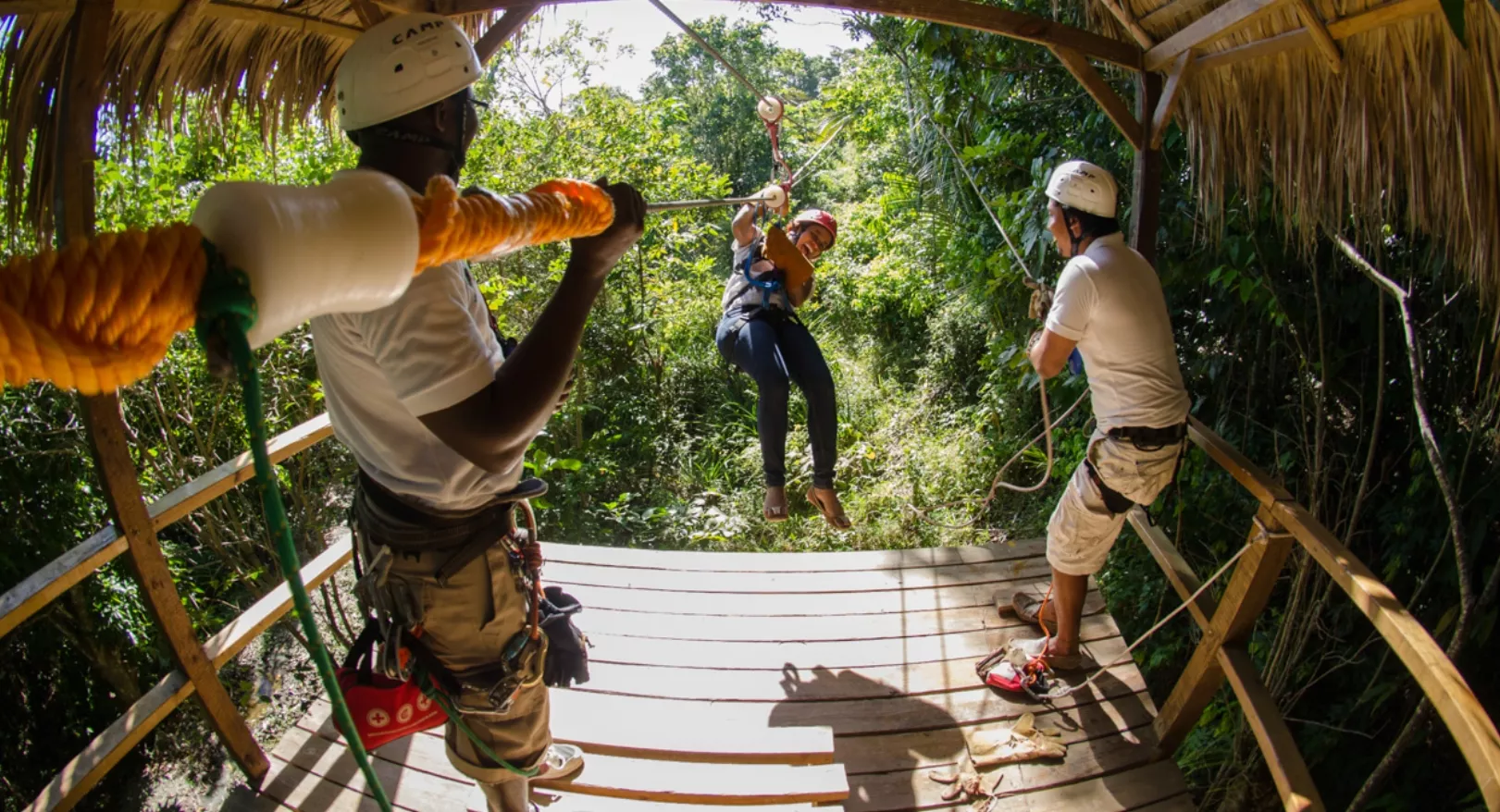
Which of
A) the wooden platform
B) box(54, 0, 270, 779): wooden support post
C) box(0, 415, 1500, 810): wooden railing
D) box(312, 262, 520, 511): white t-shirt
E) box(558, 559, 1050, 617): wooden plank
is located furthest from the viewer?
box(558, 559, 1050, 617): wooden plank

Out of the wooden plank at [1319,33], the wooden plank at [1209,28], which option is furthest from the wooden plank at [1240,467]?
the wooden plank at [1209,28]

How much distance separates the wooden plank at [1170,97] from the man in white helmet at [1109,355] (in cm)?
48

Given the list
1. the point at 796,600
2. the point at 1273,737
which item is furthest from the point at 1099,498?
the point at 796,600

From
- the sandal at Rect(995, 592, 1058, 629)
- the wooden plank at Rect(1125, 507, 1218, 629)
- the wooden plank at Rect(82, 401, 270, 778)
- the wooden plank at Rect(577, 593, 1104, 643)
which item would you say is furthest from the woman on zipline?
the wooden plank at Rect(82, 401, 270, 778)

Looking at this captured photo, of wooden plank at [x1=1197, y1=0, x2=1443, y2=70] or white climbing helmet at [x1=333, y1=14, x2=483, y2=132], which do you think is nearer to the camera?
white climbing helmet at [x1=333, y1=14, x2=483, y2=132]

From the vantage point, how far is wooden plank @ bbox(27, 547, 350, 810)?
196 cm

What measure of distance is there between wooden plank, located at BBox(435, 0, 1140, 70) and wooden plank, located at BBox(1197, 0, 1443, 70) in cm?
32

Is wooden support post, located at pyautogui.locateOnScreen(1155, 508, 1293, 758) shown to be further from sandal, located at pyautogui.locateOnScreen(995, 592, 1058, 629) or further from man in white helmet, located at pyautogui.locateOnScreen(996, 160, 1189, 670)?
sandal, located at pyautogui.locateOnScreen(995, 592, 1058, 629)

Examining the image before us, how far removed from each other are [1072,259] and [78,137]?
2821mm

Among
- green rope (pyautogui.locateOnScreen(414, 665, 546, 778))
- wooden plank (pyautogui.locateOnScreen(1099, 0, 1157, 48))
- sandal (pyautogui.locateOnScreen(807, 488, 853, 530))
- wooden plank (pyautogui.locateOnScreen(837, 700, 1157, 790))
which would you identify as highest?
wooden plank (pyautogui.locateOnScreen(1099, 0, 1157, 48))

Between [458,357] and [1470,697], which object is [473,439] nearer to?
[458,357]

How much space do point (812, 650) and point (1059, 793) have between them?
1082mm

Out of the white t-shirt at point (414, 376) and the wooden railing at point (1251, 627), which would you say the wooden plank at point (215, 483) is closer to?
the white t-shirt at point (414, 376)

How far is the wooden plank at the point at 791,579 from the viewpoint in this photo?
383 centimetres
